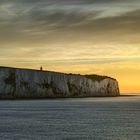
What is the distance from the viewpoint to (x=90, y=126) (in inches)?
2542

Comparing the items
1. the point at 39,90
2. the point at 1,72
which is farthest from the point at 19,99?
the point at 1,72

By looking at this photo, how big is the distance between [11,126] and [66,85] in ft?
445

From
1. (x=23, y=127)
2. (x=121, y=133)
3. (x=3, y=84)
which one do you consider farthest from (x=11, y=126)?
(x=3, y=84)

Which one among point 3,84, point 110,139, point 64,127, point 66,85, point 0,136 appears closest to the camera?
point 110,139

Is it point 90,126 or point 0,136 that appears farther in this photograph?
point 90,126

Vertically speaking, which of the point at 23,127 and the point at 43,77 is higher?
the point at 43,77

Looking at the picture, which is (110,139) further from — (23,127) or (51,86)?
(51,86)

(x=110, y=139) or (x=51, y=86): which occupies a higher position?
(x=51, y=86)

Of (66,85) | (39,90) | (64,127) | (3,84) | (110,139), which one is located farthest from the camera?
(66,85)

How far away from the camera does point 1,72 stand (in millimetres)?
167250

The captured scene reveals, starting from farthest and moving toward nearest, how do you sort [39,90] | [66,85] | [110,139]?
[66,85], [39,90], [110,139]

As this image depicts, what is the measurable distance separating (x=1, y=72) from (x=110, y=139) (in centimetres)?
11988

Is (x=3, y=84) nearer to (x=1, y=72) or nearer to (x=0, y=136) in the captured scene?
(x=1, y=72)

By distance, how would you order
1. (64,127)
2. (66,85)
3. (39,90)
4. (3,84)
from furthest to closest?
(66,85), (39,90), (3,84), (64,127)
